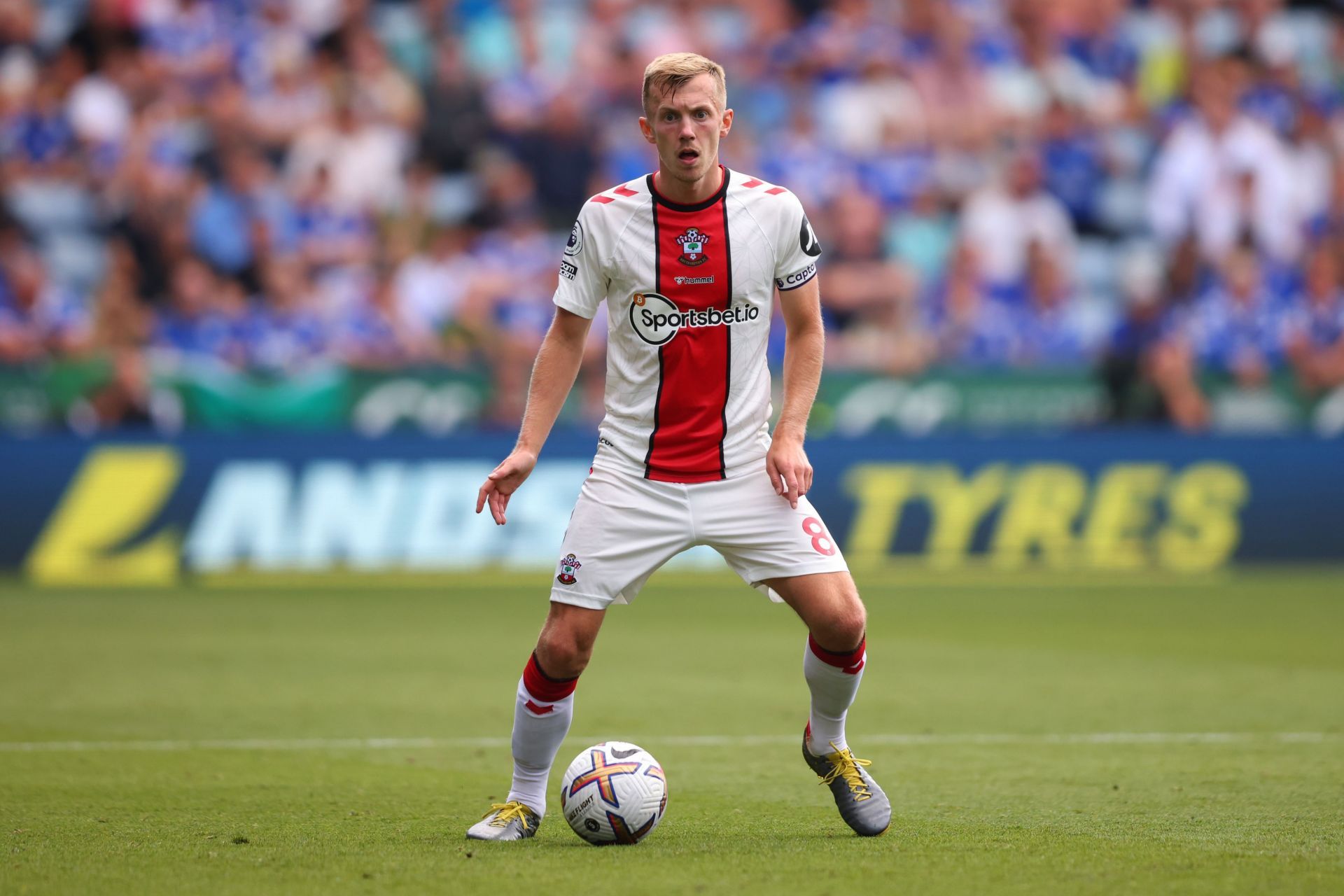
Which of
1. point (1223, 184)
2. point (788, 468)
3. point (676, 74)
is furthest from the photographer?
point (1223, 184)

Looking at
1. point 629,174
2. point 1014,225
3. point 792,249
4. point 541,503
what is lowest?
point 541,503

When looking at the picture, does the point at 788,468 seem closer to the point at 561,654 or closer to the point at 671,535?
the point at 671,535

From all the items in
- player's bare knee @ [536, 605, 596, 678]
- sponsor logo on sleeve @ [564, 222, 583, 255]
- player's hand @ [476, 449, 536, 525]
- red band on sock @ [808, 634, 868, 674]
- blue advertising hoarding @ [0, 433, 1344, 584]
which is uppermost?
sponsor logo on sleeve @ [564, 222, 583, 255]

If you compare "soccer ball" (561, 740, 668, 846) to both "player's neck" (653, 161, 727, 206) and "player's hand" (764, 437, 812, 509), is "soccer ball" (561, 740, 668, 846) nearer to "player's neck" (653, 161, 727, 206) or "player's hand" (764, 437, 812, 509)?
"player's hand" (764, 437, 812, 509)

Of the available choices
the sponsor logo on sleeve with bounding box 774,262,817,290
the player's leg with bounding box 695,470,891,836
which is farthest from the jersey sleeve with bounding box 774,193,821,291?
the player's leg with bounding box 695,470,891,836

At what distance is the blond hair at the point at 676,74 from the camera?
5.28 m

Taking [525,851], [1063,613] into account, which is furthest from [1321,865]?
[1063,613]

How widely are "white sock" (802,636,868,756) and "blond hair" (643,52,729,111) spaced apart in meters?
1.75

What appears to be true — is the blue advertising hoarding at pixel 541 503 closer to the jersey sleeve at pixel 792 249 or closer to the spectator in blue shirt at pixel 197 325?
the spectator in blue shirt at pixel 197 325

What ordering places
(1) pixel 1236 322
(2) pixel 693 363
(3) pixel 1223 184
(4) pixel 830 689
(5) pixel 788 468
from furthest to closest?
(3) pixel 1223 184 → (1) pixel 1236 322 → (4) pixel 830 689 → (2) pixel 693 363 → (5) pixel 788 468

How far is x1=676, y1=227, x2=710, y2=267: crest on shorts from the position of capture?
545 cm

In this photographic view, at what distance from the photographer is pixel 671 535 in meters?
5.46

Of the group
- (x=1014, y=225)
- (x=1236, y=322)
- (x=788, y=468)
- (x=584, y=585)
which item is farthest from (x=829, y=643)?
(x=1014, y=225)

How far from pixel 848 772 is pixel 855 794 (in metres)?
A: 0.08
